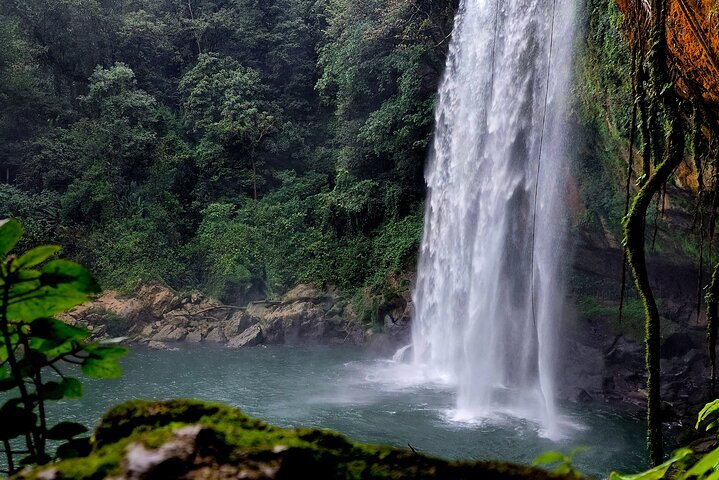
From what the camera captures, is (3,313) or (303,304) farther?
(303,304)

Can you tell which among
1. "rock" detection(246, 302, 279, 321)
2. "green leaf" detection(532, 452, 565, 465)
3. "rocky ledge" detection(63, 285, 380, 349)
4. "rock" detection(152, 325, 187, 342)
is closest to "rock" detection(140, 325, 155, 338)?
"rocky ledge" detection(63, 285, 380, 349)

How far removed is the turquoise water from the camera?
8.25m

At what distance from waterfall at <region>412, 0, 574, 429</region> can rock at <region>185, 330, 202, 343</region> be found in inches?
220

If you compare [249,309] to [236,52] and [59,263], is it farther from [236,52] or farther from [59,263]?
[59,263]

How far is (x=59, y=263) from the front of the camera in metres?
1.05

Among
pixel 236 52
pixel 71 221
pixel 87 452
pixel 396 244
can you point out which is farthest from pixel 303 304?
pixel 87 452

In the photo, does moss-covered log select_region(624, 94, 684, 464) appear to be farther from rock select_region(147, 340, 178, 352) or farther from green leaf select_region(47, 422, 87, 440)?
rock select_region(147, 340, 178, 352)

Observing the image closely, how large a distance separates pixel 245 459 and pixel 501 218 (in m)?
11.6

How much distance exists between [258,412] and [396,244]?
22.6 feet

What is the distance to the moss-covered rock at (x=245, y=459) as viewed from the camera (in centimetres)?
99

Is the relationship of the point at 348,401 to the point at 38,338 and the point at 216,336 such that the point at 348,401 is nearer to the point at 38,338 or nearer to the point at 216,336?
the point at 216,336

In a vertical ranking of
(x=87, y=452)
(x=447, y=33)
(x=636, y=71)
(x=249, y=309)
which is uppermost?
(x=447, y=33)

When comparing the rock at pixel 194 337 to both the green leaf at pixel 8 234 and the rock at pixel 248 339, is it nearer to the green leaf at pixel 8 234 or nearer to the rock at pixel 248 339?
the rock at pixel 248 339

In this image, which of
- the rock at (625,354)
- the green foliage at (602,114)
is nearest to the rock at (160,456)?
the green foliage at (602,114)
